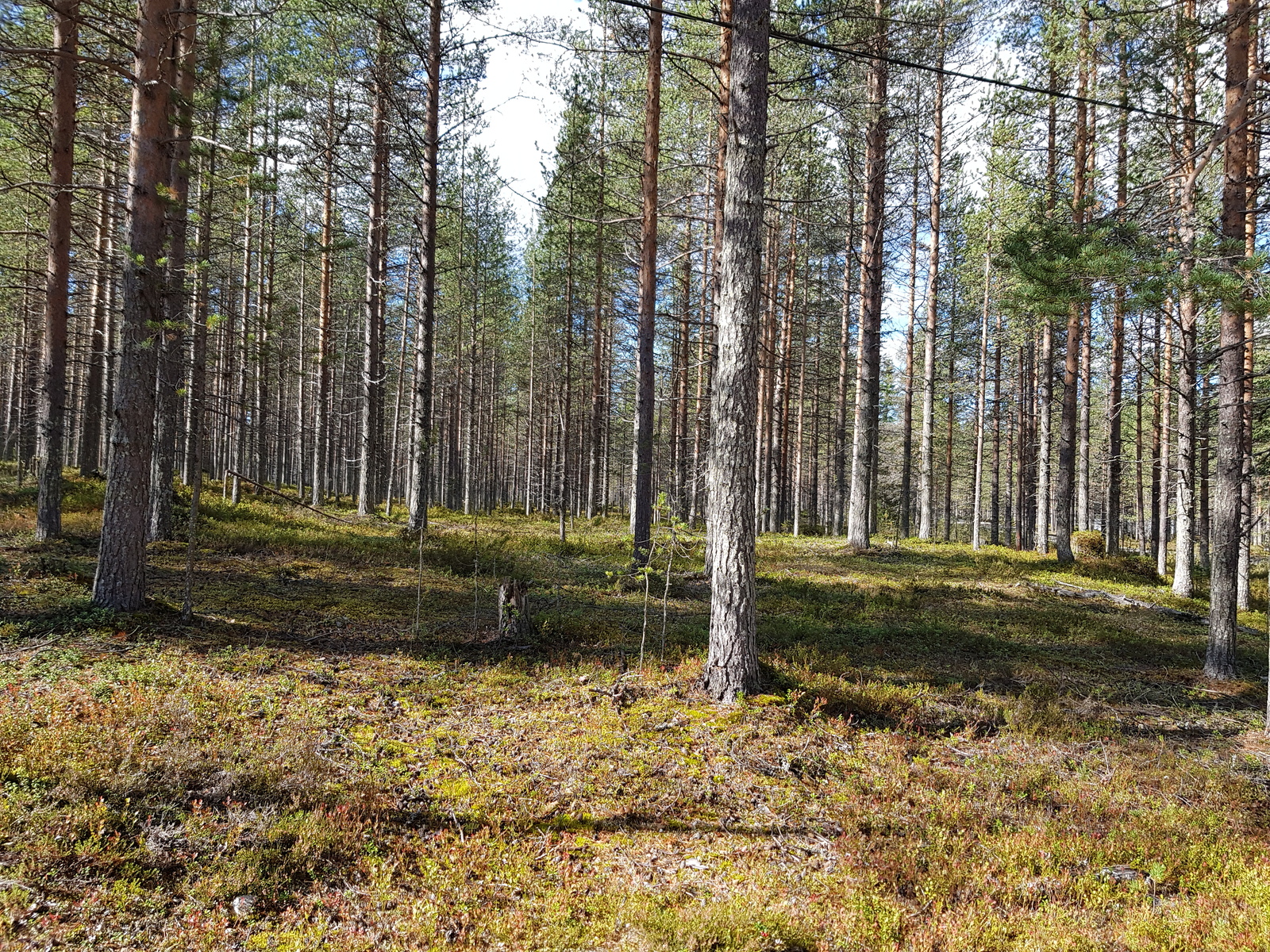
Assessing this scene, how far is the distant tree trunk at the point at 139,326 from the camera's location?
22.3ft

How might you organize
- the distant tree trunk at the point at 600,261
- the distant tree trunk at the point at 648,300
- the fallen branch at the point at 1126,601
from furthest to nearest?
1. the distant tree trunk at the point at 600,261
2. the fallen branch at the point at 1126,601
3. the distant tree trunk at the point at 648,300

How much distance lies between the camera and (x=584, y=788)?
460 cm

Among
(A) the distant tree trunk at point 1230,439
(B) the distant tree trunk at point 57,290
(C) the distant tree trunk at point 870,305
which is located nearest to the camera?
(A) the distant tree trunk at point 1230,439

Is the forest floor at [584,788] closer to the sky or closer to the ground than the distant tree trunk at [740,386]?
closer to the ground

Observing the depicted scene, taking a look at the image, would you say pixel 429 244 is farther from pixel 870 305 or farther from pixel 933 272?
pixel 933 272

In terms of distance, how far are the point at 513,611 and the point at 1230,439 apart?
971cm

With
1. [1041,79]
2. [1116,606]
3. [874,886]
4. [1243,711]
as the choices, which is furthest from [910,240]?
[874,886]

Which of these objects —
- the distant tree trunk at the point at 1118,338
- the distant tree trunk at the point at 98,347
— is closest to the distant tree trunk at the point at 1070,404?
the distant tree trunk at the point at 1118,338

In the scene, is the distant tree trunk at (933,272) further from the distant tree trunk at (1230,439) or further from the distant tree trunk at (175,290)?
Answer: the distant tree trunk at (175,290)

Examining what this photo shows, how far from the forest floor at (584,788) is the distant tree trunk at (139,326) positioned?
750mm

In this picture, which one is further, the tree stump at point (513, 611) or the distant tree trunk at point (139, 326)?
the tree stump at point (513, 611)

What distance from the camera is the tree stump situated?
801 centimetres

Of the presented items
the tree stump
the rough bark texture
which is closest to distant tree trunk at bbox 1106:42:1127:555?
the tree stump

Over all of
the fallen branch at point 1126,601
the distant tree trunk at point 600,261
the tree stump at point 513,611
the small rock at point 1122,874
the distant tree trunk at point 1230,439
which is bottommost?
the small rock at point 1122,874
